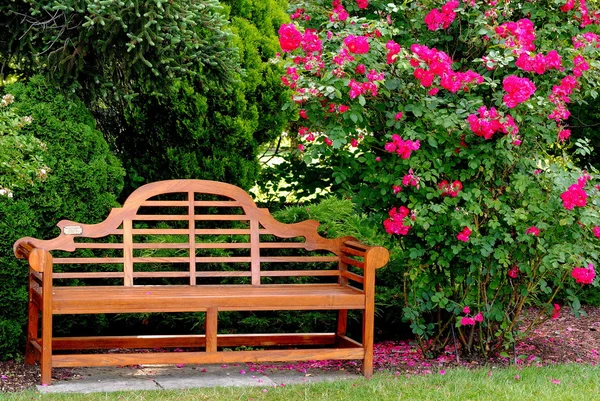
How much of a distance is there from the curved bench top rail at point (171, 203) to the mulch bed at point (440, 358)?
725mm

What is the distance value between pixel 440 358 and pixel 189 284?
169 centimetres

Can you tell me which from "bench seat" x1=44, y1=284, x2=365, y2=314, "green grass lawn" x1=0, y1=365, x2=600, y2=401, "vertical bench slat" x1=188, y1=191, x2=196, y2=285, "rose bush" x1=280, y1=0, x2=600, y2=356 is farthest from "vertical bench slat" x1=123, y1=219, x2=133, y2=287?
"rose bush" x1=280, y1=0, x2=600, y2=356

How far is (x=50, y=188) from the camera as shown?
5188 millimetres

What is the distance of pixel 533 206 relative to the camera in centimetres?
496

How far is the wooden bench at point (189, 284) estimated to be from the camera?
184 inches

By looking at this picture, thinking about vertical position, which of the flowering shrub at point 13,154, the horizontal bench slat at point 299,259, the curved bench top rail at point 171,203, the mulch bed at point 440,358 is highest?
the flowering shrub at point 13,154

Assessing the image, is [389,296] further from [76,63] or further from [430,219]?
[76,63]

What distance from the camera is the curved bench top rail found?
16.3ft

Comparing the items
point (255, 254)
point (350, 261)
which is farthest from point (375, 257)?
point (255, 254)

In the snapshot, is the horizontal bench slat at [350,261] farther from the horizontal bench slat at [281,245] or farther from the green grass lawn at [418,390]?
the green grass lawn at [418,390]

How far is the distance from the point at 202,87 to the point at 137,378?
2.37 meters

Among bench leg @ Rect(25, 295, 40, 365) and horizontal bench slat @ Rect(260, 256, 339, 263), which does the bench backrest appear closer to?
horizontal bench slat @ Rect(260, 256, 339, 263)

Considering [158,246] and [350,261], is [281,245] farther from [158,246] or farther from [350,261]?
[158,246]

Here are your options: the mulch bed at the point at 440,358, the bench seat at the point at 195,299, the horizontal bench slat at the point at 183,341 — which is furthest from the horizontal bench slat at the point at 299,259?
the mulch bed at the point at 440,358
